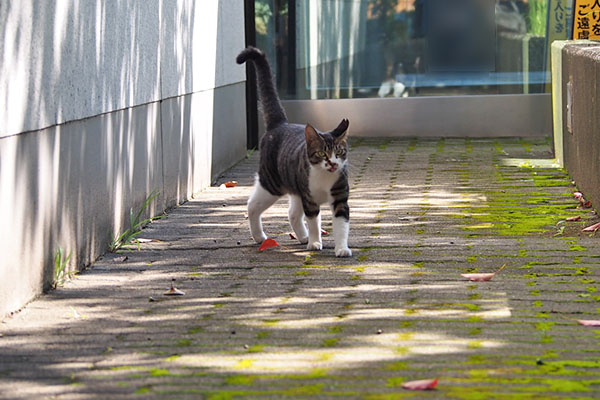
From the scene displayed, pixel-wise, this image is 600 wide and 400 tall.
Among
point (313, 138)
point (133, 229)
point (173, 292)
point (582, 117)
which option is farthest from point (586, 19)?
point (173, 292)

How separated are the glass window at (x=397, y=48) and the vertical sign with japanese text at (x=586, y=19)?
2.74 metres

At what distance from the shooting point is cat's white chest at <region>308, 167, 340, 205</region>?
22.9 feet

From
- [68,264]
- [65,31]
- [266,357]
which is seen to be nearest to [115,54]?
[65,31]

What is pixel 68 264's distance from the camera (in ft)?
21.0

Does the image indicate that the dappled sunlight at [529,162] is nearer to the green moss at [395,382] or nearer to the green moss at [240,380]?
the green moss at [395,382]

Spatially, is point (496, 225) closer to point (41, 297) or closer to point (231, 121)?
point (41, 297)

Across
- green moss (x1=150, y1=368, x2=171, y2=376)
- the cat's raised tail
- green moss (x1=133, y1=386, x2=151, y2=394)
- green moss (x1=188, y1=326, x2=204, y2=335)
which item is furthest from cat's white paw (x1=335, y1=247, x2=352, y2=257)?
green moss (x1=133, y1=386, x2=151, y2=394)

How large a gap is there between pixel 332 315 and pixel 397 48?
10.5 metres

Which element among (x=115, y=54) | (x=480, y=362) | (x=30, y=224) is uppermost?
(x=115, y=54)

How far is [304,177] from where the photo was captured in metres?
7.04

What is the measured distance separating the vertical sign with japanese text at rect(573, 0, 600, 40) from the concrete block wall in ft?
2.00

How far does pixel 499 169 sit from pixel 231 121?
3.46 meters

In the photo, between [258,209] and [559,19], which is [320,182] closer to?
[258,209]

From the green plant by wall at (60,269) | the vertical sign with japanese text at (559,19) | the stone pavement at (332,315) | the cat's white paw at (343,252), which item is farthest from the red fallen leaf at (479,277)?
the vertical sign with japanese text at (559,19)
